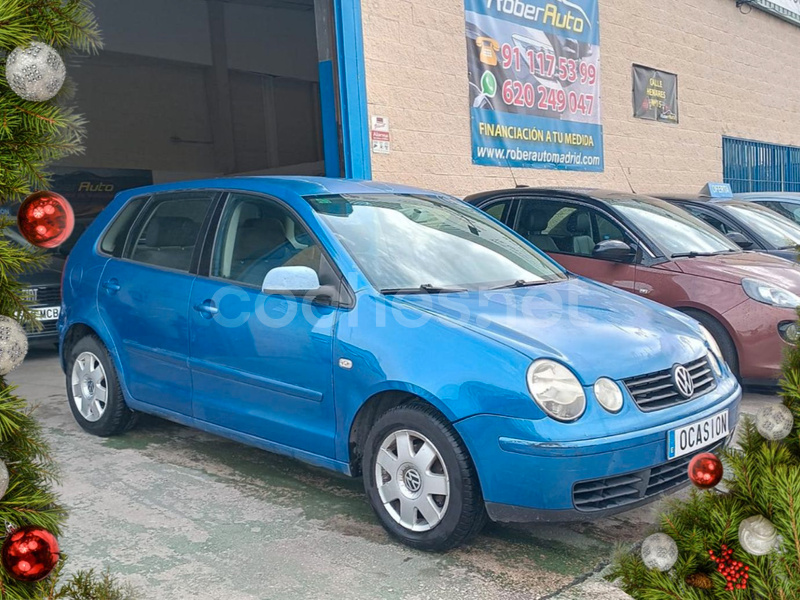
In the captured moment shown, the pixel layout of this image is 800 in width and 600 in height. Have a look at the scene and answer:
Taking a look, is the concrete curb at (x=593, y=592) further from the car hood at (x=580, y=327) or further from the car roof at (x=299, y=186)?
the car roof at (x=299, y=186)

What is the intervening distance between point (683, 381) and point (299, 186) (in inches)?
84.2

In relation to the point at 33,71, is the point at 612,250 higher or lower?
Answer: lower

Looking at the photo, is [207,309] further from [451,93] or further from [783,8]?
[783,8]

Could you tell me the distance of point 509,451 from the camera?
316 centimetres

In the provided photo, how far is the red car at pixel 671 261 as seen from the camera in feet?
19.4

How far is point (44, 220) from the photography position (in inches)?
61.3

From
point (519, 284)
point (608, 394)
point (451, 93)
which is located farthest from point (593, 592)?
A: point (451, 93)

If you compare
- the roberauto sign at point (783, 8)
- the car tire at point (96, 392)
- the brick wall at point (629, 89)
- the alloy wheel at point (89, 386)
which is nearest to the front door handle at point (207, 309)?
the car tire at point (96, 392)

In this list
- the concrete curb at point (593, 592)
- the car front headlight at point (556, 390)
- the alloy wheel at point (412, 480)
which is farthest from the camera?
the alloy wheel at point (412, 480)

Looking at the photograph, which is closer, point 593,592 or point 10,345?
point 10,345

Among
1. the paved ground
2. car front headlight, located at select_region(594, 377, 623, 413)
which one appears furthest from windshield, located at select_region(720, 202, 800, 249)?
car front headlight, located at select_region(594, 377, 623, 413)

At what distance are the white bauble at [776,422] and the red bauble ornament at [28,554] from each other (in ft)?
5.21

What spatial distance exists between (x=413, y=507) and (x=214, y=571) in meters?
0.82

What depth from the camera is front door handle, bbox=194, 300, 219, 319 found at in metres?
4.29
